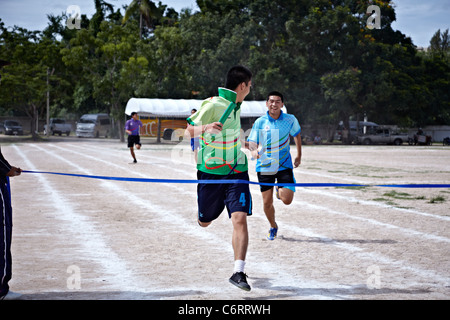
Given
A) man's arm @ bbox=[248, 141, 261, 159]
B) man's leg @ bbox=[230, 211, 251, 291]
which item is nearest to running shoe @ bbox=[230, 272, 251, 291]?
man's leg @ bbox=[230, 211, 251, 291]

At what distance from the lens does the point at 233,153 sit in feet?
17.8

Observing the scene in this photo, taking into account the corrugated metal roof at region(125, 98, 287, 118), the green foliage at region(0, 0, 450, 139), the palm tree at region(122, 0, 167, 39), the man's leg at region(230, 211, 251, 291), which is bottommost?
the man's leg at region(230, 211, 251, 291)

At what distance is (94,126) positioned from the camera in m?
55.9

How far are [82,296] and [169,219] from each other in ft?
15.0

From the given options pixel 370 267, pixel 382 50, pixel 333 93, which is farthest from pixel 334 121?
pixel 370 267

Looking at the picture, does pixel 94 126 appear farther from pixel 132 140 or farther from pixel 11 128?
pixel 132 140

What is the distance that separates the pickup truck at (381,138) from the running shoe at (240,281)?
2035 inches

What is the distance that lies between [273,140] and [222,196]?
2.59 meters

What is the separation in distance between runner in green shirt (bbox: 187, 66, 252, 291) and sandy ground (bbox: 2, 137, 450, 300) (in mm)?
625

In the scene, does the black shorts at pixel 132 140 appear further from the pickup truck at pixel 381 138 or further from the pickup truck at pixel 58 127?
the pickup truck at pixel 58 127

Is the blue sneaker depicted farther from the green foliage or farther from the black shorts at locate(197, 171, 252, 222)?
the green foliage

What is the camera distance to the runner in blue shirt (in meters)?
7.80

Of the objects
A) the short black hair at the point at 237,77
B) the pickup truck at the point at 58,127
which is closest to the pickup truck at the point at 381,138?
the pickup truck at the point at 58,127
